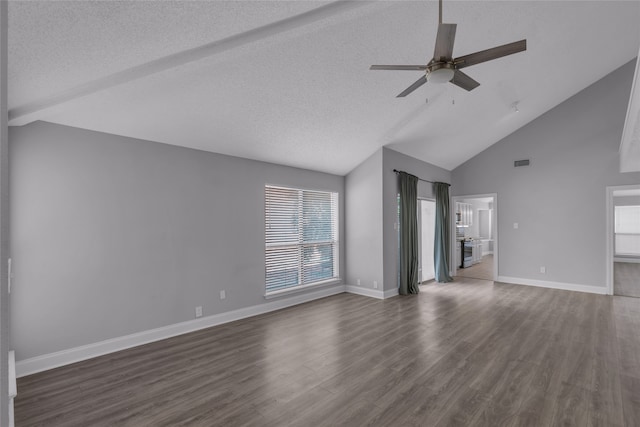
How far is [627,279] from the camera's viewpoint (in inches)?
276

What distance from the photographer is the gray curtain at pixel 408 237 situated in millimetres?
5812

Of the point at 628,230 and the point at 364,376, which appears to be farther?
the point at 628,230

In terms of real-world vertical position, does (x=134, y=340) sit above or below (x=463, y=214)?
below

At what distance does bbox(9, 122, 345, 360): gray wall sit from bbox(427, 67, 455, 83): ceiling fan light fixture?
304 cm

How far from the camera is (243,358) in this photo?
3.13 meters

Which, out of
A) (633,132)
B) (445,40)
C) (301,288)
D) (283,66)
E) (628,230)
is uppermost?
(283,66)

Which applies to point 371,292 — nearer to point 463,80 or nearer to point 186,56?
point 463,80

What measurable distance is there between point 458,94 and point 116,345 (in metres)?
5.69

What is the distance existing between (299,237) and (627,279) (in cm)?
795

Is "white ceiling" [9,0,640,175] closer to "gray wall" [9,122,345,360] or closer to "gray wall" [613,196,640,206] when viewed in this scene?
"gray wall" [9,122,345,360]

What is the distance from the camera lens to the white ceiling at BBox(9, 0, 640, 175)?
2135mm

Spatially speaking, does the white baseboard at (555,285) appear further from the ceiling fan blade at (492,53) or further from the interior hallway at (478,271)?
the ceiling fan blade at (492,53)

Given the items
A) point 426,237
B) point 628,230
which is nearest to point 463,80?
point 426,237

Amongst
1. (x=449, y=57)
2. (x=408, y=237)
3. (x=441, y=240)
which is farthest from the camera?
(x=441, y=240)
